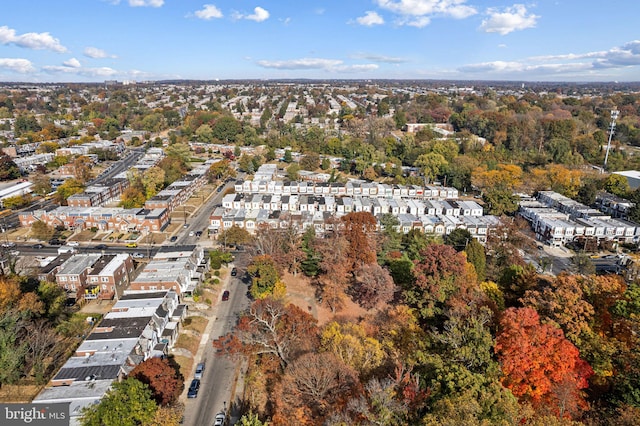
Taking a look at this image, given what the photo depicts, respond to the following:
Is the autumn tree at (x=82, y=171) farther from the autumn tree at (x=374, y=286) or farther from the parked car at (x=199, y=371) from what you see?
the autumn tree at (x=374, y=286)

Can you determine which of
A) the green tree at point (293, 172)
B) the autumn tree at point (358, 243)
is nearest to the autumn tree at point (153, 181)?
the green tree at point (293, 172)

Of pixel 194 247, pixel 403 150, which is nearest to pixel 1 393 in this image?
pixel 194 247

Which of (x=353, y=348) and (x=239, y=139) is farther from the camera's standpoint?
(x=239, y=139)

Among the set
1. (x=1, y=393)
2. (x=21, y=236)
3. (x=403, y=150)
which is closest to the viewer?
(x=1, y=393)

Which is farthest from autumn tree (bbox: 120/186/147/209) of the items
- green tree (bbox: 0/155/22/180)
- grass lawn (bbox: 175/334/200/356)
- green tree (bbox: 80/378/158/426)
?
green tree (bbox: 80/378/158/426)

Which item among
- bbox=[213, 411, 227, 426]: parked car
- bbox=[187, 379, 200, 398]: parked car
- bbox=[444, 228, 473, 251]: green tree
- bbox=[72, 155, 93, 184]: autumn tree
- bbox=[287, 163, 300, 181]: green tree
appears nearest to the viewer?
bbox=[213, 411, 227, 426]: parked car

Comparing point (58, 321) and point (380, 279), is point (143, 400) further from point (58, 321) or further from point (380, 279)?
point (380, 279)

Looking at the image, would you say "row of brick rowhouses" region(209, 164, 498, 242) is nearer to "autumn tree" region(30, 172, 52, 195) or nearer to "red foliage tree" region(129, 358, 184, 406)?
"red foliage tree" region(129, 358, 184, 406)

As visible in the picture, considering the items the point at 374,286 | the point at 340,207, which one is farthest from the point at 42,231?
the point at 374,286
